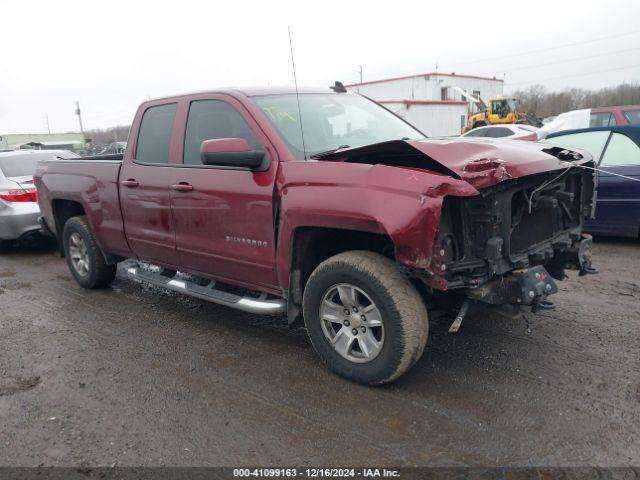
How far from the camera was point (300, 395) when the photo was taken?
11.2 feet

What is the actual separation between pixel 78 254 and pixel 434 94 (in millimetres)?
40406

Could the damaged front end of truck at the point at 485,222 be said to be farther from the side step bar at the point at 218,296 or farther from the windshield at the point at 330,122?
the side step bar at the point at 218,296

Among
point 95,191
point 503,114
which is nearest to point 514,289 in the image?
point 95,191

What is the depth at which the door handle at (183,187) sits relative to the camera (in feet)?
13.7

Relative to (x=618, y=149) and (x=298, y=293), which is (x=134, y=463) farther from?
(x=618, y=149)

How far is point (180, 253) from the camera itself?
4508 millimetres

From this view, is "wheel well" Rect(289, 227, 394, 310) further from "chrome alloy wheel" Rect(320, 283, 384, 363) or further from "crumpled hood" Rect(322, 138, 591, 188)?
"crumpled hood" Rect(322, 138, 591, 188)

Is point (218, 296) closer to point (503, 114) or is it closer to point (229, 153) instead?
point (229, 153)

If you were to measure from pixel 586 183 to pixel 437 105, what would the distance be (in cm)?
2688

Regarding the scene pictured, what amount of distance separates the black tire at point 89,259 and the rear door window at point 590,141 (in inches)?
219

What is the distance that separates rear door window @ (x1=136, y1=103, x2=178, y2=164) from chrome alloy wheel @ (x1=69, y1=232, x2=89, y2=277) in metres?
1.61

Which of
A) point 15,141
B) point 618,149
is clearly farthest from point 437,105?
point 15,141

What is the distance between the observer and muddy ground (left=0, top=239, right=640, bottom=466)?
2.84 metres

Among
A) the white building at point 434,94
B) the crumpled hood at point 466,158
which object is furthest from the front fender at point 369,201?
the white building at point 434,94
